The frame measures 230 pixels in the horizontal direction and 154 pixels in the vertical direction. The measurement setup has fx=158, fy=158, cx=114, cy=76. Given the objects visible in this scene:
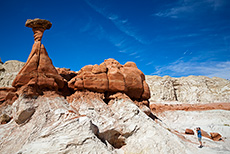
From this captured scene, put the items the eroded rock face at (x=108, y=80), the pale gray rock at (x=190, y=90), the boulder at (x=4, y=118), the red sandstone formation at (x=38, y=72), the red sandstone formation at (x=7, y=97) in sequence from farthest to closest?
the pale gray rock at (x=190, y=90)
the eroded rock face at (x=108, y=80)
the red sandstone formation at (x=7, y=97)
the red sandstone formation at (x=38, y=72)
the boulder at (x=4, y=118)

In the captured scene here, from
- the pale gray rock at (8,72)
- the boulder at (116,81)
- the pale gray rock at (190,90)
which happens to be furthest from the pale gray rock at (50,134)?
the pale gray rock at (190,90)

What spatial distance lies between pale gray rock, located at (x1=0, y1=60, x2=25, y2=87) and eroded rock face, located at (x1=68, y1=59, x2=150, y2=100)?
2941 centimetres

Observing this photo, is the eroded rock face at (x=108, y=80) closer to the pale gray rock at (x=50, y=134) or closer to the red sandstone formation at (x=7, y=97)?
the pale gray rock at (x=50, y=134)

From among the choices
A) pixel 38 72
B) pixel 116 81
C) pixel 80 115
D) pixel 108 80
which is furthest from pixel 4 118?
pixel 116 81

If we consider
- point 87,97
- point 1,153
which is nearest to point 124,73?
point 87,97

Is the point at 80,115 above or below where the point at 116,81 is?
below

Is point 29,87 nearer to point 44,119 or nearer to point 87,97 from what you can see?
point 44,119

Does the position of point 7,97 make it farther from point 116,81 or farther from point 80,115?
point 116,81

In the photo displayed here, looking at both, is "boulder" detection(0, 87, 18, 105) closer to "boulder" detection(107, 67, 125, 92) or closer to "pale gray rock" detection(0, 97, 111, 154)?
"pale gray rock" detection(0, 97, 111, 154)

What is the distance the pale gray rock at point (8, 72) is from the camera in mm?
34844

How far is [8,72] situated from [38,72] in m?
35.2

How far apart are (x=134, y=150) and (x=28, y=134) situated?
18.7 ft

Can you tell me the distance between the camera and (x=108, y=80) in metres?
12.5

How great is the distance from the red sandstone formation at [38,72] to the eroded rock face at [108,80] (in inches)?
60.3
